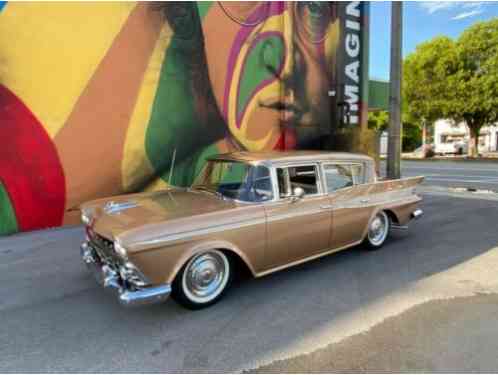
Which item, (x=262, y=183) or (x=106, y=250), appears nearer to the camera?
(x=106, y=250)

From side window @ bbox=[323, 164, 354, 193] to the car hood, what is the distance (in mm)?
1317

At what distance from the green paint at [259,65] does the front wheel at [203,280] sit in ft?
18.1

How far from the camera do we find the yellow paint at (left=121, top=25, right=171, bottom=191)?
6.57 m

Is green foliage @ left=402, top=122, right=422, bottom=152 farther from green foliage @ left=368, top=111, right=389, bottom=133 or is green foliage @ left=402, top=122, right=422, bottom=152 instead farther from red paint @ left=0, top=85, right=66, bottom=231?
red paint @ left=0, top=85, right=66, bottom=231

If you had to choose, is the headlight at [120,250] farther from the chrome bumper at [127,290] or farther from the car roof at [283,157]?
the car roof at [283,157]

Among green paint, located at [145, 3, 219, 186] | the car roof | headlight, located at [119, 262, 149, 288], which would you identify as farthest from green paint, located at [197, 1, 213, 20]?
headlight, located at [119, 262, 149, 288]

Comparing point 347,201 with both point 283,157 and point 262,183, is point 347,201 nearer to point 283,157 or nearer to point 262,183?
point 283,157

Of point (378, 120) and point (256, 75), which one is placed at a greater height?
point (378, 120)

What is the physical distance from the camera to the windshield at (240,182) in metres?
3.37

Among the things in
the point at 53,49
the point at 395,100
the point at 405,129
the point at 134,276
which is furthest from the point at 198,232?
the point at 405,129

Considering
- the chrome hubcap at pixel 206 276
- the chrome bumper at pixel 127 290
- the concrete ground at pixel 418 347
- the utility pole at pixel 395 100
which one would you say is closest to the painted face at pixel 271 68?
the utility pole at pixel 395 100

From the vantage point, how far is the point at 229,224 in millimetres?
3039

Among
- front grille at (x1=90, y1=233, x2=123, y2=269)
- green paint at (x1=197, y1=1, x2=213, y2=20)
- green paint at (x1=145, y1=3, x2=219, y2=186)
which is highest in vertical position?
green paint at (x1=197, y1=1, x2=213, y2=20)

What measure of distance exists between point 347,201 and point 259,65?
5491 mm
